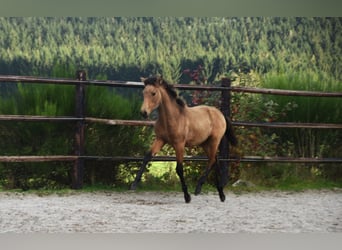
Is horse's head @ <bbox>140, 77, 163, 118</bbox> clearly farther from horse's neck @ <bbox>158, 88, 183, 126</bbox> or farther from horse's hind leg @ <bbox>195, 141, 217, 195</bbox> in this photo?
horse's hind leg @ <bbox>195, 141, 217, 195</bbox>

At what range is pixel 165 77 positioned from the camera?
23.7ft

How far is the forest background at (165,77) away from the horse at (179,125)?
26.8 inches

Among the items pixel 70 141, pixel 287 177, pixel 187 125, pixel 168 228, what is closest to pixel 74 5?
pixel 70 141

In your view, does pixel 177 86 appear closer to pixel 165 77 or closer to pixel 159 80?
pixel 159 80

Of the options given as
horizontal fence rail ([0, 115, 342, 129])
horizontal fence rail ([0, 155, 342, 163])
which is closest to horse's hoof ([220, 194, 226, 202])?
horizontal fence rail ([0, 155, 342, 163])

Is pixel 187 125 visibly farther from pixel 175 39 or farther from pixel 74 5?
pixel 175 39

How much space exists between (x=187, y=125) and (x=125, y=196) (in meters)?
0.76

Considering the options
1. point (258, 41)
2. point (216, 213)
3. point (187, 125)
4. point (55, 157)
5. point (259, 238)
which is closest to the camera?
point (259, 238)

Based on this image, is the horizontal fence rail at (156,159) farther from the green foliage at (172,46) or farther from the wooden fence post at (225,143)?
the green foliage at (172,46)

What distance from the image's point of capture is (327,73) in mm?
7074

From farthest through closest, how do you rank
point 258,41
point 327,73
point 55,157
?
1. point 258,41
2. point 327,73
3. point 55,157

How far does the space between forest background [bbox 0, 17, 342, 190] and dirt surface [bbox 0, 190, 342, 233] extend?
1.48 feet

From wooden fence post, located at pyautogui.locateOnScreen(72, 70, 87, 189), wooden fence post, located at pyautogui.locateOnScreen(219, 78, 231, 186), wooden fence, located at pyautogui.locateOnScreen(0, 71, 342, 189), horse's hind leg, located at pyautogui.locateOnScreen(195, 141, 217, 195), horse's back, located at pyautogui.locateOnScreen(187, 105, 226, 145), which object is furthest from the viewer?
wooden fence post, located at pyautogui.locateOnScreen(219, 78, 231, 186)

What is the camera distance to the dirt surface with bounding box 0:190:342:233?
4.02m
